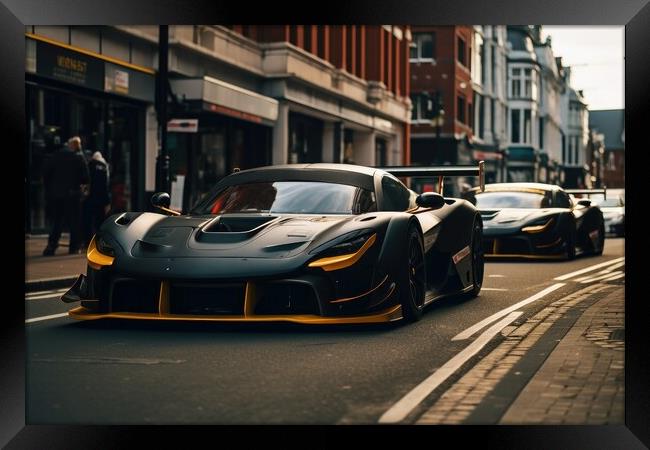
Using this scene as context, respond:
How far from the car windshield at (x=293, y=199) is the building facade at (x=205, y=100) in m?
8.28

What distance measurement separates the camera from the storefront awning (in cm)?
2252

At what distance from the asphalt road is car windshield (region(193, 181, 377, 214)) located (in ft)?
3.15

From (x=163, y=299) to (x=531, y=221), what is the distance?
9269 millimetres

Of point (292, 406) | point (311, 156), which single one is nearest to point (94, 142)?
point (311, 156)

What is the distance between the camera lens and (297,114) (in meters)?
31.1

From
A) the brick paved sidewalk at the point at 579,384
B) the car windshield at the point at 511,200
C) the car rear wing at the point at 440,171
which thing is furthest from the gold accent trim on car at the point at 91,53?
the brick paved sidewalk at the point at 579,384

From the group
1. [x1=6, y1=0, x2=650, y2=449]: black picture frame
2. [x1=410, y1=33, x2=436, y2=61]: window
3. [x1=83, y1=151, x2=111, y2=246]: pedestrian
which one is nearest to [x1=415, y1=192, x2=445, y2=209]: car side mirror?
[x1=6, y1=0, x2=650, y2=449]: black picture frame

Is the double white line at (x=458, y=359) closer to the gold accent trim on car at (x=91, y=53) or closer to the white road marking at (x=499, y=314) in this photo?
the white road marking at (x=499, y=314)

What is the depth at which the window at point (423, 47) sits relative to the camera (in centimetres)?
5625

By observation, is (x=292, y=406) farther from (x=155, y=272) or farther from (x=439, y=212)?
(x=439, y=212)

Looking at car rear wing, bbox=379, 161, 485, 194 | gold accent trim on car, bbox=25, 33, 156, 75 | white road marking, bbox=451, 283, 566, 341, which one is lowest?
white road marking, bbox=451, 283, 566, 341

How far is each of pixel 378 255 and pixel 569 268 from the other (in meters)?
7.55

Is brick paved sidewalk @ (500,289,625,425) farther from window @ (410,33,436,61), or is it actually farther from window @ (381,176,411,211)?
window @ (410,33,436,61)

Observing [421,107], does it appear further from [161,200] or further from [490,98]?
[161,200]
